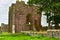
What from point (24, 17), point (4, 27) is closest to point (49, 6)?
point (24, 17)

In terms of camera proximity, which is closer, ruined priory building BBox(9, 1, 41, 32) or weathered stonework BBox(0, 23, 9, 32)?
ruined priory building BBox(9, 1, 41, 32)

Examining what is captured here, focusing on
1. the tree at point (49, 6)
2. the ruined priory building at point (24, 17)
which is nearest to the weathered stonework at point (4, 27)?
the ruined priory building at point (24, 17)

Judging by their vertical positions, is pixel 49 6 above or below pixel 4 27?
above

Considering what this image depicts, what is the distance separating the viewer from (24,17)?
57.0 metres

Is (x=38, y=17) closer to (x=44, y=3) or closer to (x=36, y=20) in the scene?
(x=36, y=20)

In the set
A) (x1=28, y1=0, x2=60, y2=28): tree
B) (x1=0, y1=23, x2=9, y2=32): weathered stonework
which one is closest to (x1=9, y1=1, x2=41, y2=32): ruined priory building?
(x1=0, y1=23, x2=9, y2=32): weathered stonework

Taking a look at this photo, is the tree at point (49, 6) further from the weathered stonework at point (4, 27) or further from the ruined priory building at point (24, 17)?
the weathered stonework at point (4, 27)

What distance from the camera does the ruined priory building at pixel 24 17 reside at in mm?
56094

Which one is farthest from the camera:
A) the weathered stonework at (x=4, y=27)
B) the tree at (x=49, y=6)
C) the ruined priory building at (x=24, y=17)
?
the weathered stonework at (x=4, y=27)

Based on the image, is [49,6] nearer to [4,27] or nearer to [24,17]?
[24,17]

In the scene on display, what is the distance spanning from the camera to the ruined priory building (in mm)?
56094

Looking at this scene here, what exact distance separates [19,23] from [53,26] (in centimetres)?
789

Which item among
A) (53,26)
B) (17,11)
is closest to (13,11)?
(17,11)

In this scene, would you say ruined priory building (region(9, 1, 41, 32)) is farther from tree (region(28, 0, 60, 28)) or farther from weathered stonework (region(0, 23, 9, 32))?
tree (region(28, 0, 60, 28))
